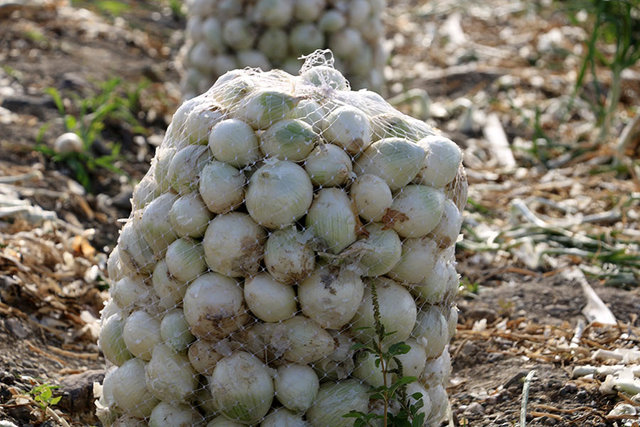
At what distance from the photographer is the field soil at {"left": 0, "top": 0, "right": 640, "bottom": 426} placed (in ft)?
7.39

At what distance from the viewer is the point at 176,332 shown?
176cm

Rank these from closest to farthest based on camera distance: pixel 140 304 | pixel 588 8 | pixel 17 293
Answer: pixel 140 304, pixel 17 293, pixel 588 8

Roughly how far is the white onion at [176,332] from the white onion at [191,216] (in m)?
0.19

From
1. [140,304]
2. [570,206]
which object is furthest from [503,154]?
[140,304]

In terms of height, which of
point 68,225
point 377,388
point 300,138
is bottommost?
point 68,225

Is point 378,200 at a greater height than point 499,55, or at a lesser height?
greater

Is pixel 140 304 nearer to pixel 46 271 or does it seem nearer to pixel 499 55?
pixel 46 271

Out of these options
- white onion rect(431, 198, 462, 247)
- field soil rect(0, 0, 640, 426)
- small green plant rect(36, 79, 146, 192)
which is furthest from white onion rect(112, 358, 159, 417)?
small green plant rect(36, 79, 146, 192)

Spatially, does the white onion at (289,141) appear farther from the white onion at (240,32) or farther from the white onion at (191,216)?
the white onion at (240,32)

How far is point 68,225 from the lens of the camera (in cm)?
314

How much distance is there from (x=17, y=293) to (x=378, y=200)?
138cm

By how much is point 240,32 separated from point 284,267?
253 centimetres

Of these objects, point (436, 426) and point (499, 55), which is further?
point (499, 55)

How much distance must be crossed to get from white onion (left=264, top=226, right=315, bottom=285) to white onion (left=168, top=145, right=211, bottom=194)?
0.74 feet
